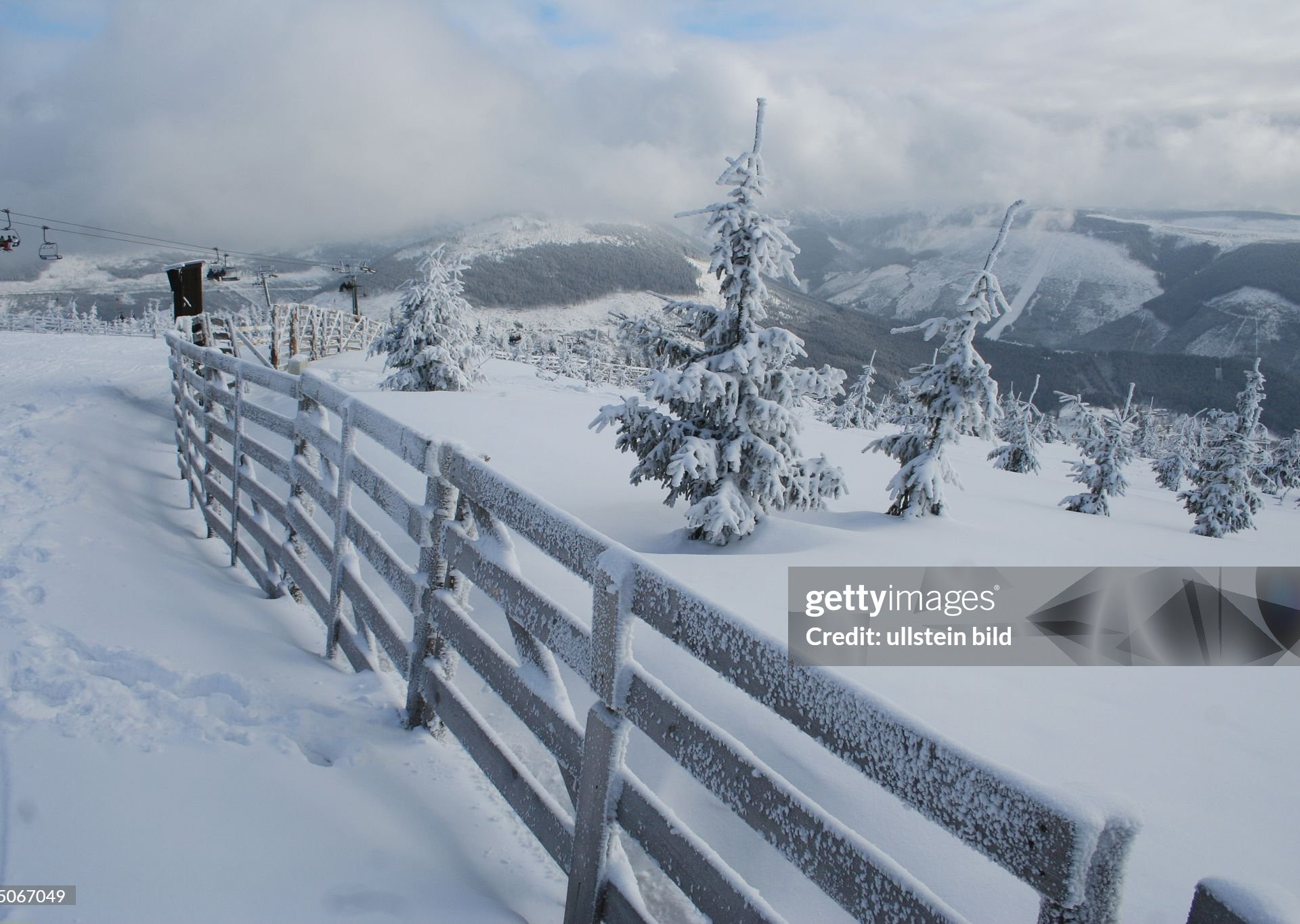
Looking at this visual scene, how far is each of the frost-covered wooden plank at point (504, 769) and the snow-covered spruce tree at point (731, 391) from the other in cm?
738

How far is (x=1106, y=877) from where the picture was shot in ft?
3.54

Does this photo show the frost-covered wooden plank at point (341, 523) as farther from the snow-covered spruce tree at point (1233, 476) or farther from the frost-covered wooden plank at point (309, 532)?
the snow-covered spruce tree at point (1233, 476)

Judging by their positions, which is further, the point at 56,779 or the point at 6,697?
the point at 6,697

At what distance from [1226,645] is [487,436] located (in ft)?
38.9

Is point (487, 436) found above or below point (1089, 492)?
above

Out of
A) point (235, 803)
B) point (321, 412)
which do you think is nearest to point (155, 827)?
point (235, 803)

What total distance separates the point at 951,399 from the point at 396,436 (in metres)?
14.6

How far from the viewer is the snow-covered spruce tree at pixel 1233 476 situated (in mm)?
30656

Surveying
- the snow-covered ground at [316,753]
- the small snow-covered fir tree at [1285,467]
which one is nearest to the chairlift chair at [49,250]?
the snow-covered ground at [316,753]

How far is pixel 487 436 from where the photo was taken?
46.0 feet

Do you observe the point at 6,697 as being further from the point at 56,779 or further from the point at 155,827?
the point at 155,827

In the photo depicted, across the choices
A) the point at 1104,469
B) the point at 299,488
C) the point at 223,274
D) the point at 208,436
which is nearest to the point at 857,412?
the point at 1104,469

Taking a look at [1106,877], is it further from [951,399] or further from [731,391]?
[951,399]

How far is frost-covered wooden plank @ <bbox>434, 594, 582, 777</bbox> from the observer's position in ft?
7.88
